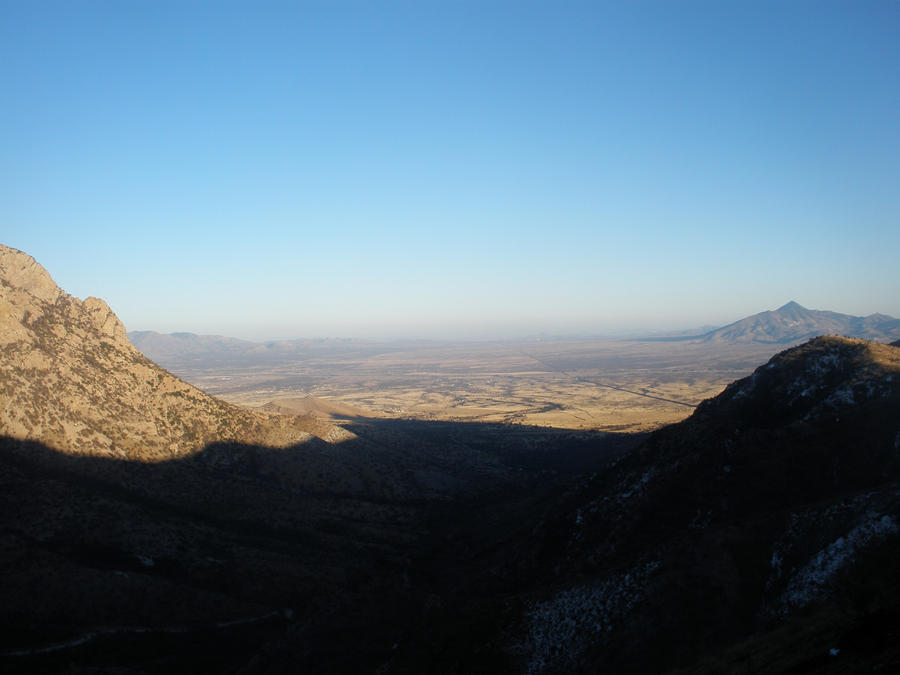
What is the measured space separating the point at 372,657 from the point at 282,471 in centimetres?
3433

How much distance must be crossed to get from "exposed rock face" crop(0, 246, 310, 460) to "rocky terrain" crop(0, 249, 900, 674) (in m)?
0.26

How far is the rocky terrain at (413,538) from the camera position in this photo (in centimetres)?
2116

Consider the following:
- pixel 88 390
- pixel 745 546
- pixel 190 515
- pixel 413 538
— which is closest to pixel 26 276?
pixel 88 390

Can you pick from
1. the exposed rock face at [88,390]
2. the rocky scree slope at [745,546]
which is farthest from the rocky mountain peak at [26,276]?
the rocky scree slope at [745,546]

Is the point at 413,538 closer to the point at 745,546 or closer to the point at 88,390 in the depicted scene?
the point at 745,546

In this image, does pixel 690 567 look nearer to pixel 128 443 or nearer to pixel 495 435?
pixel 128 443

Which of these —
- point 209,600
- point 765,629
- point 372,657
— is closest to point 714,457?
point 765,629

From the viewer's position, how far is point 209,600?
36.9 meters

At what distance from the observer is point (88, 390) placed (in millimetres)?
55375

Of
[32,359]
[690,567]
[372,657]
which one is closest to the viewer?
[690,567]

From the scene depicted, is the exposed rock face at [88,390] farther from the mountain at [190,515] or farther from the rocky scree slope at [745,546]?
the rocky scree slope at [745,546]

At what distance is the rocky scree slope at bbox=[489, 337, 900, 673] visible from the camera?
56.2 ft

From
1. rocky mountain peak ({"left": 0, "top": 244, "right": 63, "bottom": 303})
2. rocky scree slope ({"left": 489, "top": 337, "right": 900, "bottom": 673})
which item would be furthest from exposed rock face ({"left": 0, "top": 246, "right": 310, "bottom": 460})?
rocky scree slope ({"left": 489, "top": 337, "right": 900, "bottom": 673})

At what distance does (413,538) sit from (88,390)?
3737cm
